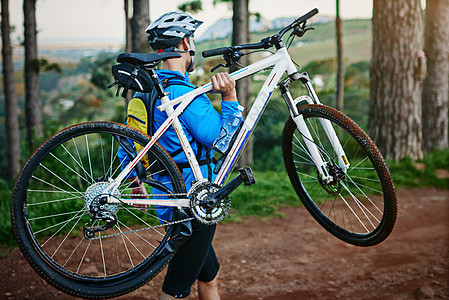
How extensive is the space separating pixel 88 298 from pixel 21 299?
233 cm

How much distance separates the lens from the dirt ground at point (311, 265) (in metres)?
4.70

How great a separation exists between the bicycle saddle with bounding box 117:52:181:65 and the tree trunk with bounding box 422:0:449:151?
9.43 m

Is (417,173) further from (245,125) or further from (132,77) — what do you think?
(132,77)

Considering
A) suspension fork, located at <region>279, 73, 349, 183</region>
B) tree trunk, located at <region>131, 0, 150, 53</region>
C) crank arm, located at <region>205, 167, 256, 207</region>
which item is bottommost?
crank arm, located at <region>205, 167, 256, 207</region>

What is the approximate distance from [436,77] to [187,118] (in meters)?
9.49

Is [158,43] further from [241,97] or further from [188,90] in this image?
[241,97]

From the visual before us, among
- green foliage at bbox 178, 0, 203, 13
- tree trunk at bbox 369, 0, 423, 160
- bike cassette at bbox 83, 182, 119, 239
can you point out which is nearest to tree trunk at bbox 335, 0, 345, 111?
green foliage at bbox 178, 0, 203, 13

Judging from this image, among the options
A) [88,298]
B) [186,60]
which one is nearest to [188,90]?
[186,60]

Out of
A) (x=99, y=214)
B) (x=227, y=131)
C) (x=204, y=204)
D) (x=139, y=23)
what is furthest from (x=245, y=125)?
(x=139, y=23)

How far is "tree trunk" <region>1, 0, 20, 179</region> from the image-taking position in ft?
47.0

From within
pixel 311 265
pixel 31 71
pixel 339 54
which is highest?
pixel 339 54

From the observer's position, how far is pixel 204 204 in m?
2.75

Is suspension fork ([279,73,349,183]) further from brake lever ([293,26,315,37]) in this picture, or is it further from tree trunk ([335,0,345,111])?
tree trunk ([335,0,345,111])

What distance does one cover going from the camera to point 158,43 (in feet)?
9.11
